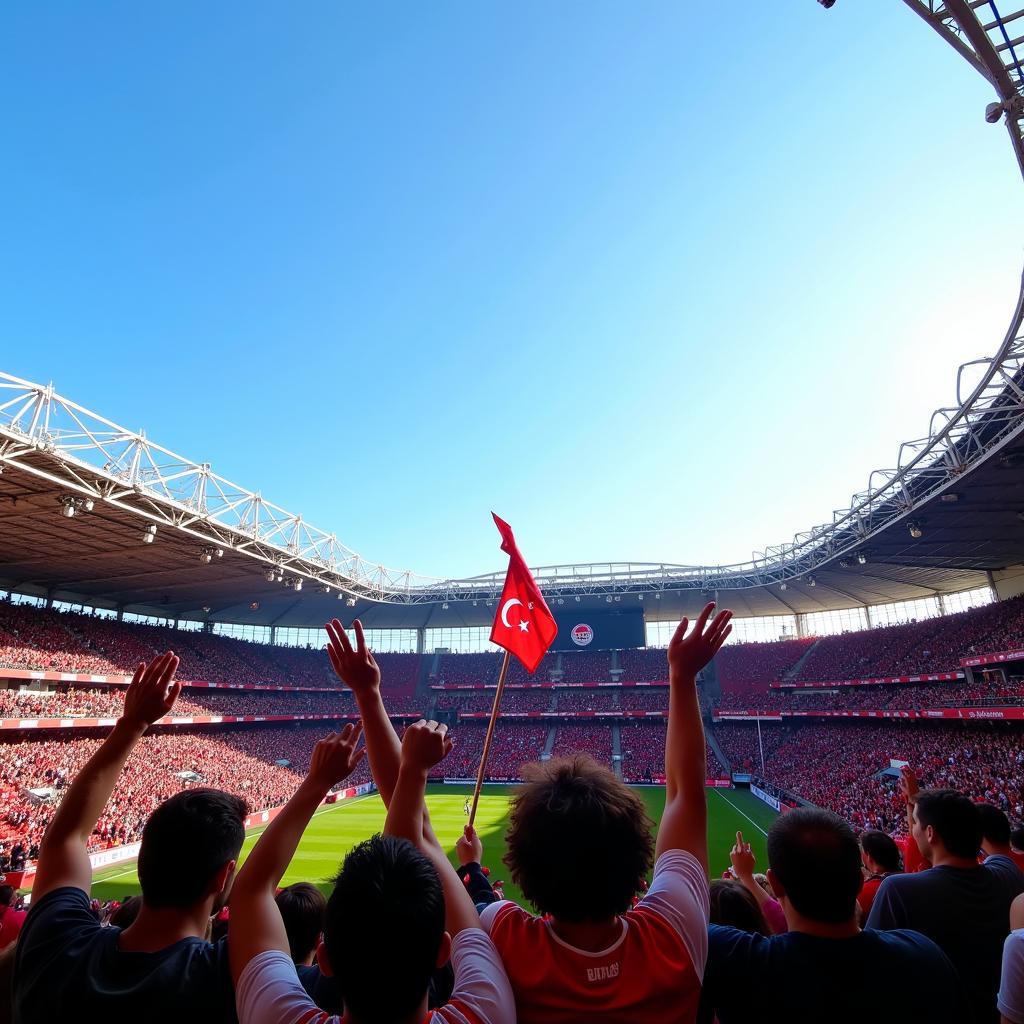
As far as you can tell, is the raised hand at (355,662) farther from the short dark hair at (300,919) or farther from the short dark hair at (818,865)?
the short dark hair at (818,865)

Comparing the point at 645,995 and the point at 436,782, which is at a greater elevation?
the point at 645,995

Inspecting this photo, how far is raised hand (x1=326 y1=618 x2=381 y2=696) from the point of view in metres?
2.79

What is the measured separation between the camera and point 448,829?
27.0m

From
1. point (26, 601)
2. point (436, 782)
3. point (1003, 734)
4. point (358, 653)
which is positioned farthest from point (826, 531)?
point (26, 601)

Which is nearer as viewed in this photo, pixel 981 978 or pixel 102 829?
pixel 981 978

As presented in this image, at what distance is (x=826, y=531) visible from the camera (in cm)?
3125

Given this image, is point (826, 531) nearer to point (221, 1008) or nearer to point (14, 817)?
point (221, 1008)

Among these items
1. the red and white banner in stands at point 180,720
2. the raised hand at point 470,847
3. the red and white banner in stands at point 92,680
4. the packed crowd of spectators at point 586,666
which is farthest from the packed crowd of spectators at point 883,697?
the red and white banner in stands at point 92,680

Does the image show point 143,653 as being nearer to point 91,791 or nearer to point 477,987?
point 91,791

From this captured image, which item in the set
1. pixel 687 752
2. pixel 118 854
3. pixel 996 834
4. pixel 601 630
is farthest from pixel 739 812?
pixel 687 752

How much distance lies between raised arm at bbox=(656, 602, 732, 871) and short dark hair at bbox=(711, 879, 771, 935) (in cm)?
136

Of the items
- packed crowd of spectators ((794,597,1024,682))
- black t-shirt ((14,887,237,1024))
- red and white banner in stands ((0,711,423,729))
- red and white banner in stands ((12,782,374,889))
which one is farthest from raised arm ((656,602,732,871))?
packed crowd of spectators ((794,597,1024,682))

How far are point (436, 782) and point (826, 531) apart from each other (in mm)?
29922

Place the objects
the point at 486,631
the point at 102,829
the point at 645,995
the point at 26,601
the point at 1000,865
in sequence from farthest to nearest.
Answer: the point at 486,631, the point at 26,601, the point at 102,829, the point at 1000,865, the point at 645,995
